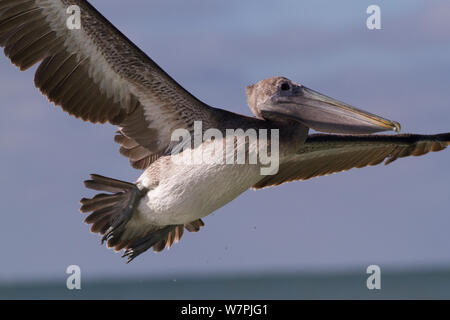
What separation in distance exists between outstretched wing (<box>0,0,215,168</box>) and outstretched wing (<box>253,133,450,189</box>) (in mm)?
1581

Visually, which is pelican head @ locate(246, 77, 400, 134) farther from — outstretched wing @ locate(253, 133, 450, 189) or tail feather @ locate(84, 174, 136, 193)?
tail feather @ locate(84, 174, 136, 193)

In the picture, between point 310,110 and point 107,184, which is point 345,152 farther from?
point 107,184

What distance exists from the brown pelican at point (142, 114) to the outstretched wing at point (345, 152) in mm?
1049

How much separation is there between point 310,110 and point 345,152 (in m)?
1.61

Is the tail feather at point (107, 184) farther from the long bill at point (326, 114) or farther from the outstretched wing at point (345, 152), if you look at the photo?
the outstretched wing at point (345, 152)

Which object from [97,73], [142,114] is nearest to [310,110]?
[142,114]

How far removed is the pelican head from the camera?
792 cm

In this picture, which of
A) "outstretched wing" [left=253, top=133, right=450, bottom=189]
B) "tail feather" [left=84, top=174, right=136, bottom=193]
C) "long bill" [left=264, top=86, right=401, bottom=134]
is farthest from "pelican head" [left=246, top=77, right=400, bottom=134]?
"tail feather" [left=84, top=174, right=136, bottom=193]

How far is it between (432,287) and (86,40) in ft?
170

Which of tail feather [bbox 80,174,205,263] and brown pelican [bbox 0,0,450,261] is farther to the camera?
tail feather [bbox 80,174,205,263]

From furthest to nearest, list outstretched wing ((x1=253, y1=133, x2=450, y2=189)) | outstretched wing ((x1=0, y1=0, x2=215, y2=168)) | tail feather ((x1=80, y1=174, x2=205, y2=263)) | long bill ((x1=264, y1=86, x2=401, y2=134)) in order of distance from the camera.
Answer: outstretched wing ((x1=253, y1=133, x2=450, y2=189)), tail feather ((x1=80, y1=174, x2=205, y2=263)), long bill ((x1=264, y1=86, x2=401, y2=134)), outstretched wing ((x1=0, y1=0, x2=215, y2=168))

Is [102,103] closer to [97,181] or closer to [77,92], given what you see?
[77,92]

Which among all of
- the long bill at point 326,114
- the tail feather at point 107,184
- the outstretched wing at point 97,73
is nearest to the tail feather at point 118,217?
the tail feather at point 107,184
